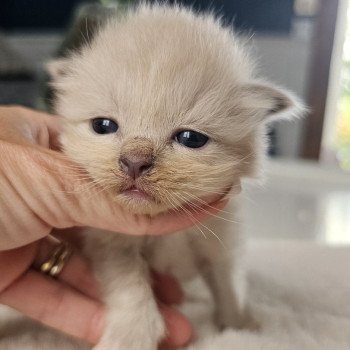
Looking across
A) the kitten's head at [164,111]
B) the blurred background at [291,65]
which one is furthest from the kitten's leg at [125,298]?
the blurred background at [291,65]

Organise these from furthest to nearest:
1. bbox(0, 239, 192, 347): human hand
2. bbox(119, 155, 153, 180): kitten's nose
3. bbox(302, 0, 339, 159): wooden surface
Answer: bbox(302, 0, 339, 159): wooden surface
bbox(0, 239, 192, 347): human hand
bbox(119, 155, 153, 180): kitten's nose

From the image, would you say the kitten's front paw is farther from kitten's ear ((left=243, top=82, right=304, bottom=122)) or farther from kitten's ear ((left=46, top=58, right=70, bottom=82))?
kitten's ear ((left=46, top=58, right=70, bottom=82))

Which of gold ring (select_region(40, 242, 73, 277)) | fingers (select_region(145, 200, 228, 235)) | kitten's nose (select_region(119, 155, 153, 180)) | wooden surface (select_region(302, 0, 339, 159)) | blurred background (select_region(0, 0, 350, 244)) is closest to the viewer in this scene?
kitten's nose (select_region(119, 155, 153, 180))

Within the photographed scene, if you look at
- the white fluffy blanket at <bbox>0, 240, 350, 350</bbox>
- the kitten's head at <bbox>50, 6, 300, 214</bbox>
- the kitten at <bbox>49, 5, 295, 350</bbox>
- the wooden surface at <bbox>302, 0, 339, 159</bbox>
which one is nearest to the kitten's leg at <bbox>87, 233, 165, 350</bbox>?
the kitten at <bbox>49, 5, 295, 350</bbox>

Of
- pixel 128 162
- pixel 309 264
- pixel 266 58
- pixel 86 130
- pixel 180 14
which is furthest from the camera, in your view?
pixel 266 58

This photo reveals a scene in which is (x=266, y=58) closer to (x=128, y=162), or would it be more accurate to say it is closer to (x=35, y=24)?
(x=35, y=24)

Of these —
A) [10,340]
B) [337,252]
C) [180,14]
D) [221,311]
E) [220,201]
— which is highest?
[180,14]

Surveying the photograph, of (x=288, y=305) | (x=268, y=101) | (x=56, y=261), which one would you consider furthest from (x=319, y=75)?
(x=56, y=261)

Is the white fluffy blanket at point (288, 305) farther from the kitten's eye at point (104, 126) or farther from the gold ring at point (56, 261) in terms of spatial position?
the kitten's eye at point (104, 126)

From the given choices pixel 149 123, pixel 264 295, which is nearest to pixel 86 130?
pixel 149 123
